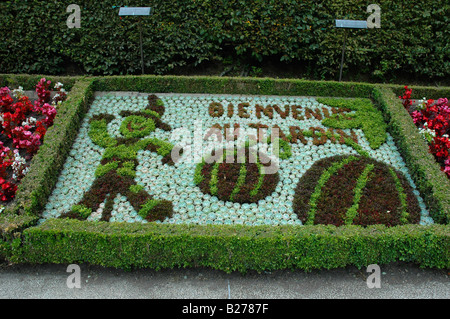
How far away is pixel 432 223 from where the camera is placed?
6.50m

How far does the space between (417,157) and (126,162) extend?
4953 millimetres

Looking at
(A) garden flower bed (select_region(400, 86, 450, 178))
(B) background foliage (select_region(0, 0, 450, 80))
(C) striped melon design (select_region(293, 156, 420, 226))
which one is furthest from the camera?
(B) background foliage (select_region(0, 0, 450, 80))

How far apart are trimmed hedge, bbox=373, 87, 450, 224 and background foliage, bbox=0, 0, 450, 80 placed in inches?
67.1

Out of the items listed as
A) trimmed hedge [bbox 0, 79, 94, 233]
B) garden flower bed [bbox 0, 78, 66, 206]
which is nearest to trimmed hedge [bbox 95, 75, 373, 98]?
trimmed hedge [bbox 0, 79, 94, 233]

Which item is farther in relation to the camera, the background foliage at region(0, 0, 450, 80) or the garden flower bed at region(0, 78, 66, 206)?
the background foliage at region(0, 0, 450, 80)

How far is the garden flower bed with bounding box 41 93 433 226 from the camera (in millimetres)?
6547

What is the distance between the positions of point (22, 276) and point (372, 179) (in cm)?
550

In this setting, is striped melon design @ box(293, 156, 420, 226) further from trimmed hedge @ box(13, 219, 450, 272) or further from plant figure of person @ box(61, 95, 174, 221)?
plant figure of person @ box(61, 95, 174, 221)

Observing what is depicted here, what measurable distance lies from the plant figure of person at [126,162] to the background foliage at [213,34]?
1.79 m

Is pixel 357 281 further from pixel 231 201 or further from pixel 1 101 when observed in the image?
pixel 1 101

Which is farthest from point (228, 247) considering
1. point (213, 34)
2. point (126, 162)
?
point (213, 34)

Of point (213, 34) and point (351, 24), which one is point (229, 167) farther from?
point (213, 34)

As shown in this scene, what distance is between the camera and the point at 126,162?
24.1 ft
